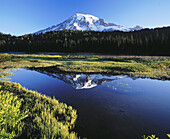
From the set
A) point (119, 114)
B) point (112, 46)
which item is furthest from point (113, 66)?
point (112, 46)

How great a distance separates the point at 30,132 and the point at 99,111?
5236mm

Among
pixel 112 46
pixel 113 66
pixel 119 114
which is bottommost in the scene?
pixel 119 114

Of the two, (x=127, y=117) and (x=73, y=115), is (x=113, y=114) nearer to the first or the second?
(x=127, y=117)

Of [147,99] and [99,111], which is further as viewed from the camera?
[147,99]

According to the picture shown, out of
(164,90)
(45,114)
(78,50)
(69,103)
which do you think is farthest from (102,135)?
(78,50)

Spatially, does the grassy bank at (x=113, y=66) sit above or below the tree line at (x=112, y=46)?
below

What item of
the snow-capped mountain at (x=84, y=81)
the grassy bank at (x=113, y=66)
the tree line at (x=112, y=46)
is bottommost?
the snow-capped mountain at (x=84, y=81)

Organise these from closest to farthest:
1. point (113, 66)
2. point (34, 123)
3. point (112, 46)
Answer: point (34, 123), point (113, 66), point (112, 46)

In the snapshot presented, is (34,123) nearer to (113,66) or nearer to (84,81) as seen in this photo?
(84,81)


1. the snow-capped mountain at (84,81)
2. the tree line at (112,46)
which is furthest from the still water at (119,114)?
the tree line at (112,46)

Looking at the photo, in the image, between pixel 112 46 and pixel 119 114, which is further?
pixel 112 46

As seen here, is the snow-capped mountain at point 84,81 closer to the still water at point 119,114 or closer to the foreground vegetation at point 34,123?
the still water at point 119,114

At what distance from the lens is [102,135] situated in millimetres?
6211

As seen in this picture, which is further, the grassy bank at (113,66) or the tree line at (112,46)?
the tree line at (112,46)
